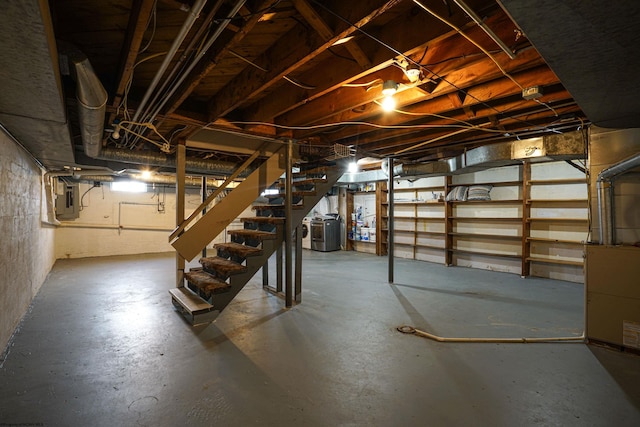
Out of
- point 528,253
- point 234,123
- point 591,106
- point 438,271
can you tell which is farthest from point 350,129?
point 528,253

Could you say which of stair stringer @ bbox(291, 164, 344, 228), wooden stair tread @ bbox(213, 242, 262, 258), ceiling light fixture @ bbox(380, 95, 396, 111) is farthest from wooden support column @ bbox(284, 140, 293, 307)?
ceiling light fixture @ bbox(380, 95, 396, 111)

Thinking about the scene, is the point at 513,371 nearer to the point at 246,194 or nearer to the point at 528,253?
the point at 246,194

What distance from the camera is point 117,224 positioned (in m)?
7.24

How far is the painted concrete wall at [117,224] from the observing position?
6.74 metres

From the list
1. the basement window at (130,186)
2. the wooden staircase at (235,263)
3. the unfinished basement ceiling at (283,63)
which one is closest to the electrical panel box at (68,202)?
the basement window at (130,186)

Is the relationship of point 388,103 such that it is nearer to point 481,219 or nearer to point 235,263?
point 235,263

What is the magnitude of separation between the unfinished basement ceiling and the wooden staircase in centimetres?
88

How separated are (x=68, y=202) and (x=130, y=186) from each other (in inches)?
49.6

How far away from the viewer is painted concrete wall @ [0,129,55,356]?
2.27 metres

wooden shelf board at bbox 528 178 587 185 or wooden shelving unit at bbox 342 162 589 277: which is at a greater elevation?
wooden shelf board at bbox 528 178 587 185

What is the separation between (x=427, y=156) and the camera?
4805mm

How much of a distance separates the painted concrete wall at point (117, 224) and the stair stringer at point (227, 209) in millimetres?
5547

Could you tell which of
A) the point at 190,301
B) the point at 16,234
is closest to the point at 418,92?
the point at 190,301

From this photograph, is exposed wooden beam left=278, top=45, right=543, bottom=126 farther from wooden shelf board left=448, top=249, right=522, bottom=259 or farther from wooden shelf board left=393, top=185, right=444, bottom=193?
wooden shelf board left=393, top=185, right=444, bottom=193
